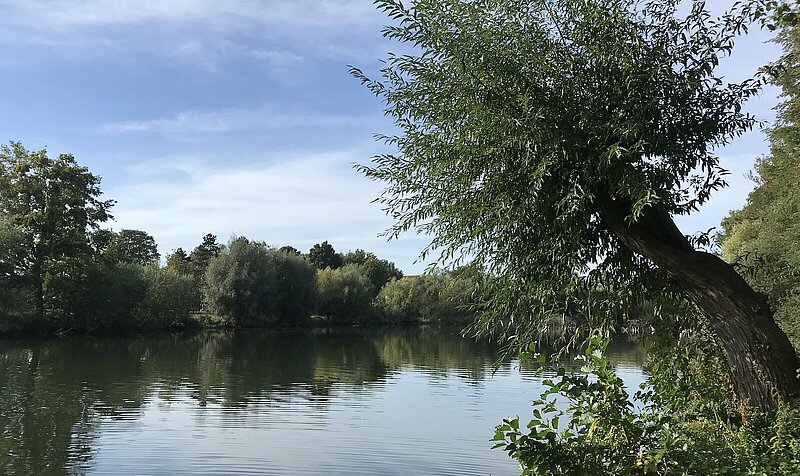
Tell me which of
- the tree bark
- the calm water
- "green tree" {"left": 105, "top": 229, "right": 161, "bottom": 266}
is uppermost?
"green tree" {"left": 105, "top": 229, "right": 161, "bottom": 266}

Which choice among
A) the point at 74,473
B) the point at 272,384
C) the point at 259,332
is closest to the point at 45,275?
the point at 259,332

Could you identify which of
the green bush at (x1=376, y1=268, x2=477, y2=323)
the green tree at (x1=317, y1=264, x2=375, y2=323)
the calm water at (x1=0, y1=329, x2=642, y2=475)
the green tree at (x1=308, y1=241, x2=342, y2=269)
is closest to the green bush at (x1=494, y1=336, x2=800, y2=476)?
the calm water at (x1=0, y1=329, x2=642, y2=475)

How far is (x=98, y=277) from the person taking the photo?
145ft

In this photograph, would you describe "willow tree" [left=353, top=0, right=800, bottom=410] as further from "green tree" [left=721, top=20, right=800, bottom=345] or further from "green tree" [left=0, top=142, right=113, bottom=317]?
"green tree" [left=0, top=142, right=113, bottom=317]

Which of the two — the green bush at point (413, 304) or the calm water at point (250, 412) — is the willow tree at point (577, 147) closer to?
the calm water at point (250, 412)

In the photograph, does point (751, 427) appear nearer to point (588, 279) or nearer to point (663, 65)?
point (588, 279)

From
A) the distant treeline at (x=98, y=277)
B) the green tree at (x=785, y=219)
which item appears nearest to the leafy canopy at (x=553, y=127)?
the green tree at (x=785, y=219)

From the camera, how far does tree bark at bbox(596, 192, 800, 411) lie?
17.6 feet

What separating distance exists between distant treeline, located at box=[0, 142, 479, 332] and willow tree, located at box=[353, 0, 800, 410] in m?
24.5

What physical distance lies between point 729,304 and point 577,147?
1.91 meters

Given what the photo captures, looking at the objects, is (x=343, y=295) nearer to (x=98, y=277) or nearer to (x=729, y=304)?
(x=98, y=277)

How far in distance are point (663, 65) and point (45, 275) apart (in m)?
46.0

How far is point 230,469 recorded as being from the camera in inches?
456

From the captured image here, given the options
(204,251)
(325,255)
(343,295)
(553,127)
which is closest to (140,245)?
(204,251)
